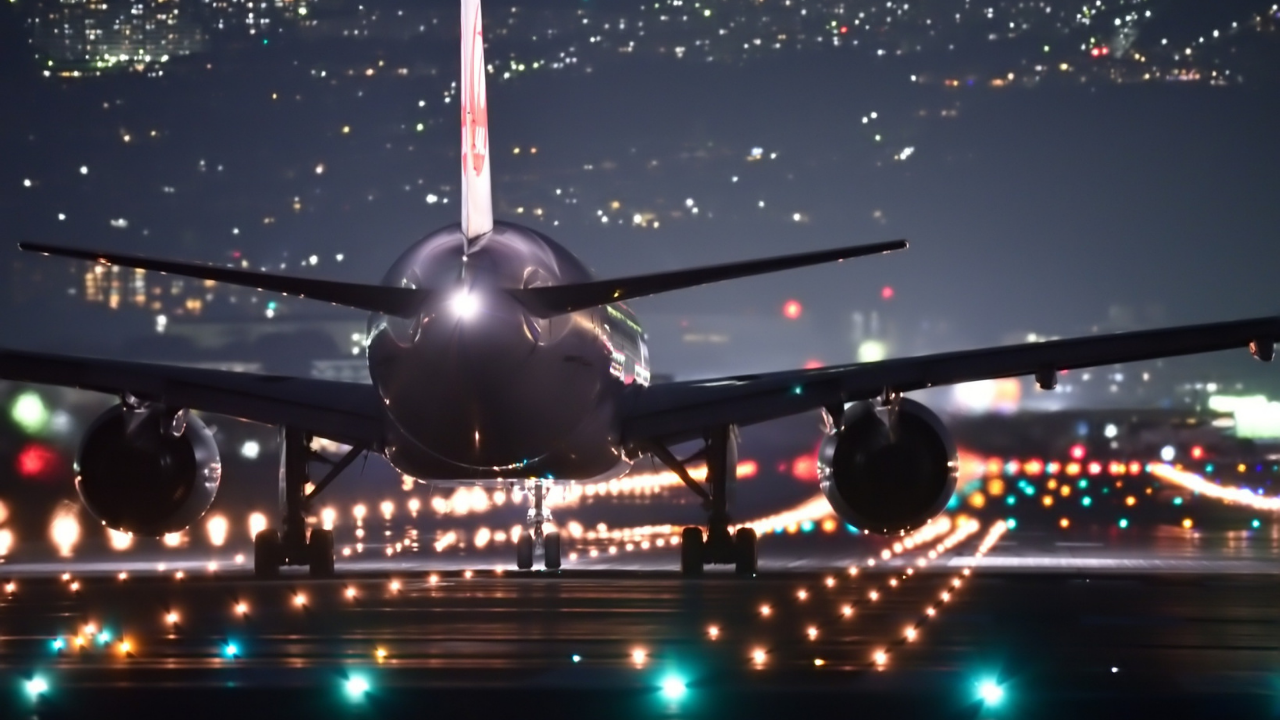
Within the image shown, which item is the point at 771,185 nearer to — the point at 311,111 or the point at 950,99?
the point at 950,99

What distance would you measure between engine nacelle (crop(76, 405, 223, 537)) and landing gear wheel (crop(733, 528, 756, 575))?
7.07m

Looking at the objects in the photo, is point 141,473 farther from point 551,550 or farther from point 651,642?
point 651,642

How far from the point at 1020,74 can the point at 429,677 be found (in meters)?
115

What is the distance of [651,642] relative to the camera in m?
16.8

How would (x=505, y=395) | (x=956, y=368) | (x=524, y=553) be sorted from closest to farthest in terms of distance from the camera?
(x=505, y=395) → (x=956, y=368) → (x=524, y=553)

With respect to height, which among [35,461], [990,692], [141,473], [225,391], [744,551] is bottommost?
[990,692]

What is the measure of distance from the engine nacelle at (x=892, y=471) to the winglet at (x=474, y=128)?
5.63m

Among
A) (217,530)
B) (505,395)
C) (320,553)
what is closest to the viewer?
(505,395)

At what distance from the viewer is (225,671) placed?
14562 mm

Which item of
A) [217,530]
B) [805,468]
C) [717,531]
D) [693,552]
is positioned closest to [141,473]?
[693,552]

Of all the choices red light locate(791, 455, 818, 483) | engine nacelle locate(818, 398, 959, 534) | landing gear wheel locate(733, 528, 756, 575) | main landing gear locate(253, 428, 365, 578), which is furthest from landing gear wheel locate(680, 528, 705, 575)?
red light locate(791, 455, 818, 483)

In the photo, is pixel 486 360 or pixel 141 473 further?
pixel 141 473

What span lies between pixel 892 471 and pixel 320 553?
805 cm

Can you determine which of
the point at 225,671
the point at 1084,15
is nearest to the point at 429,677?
the point at 225,671
